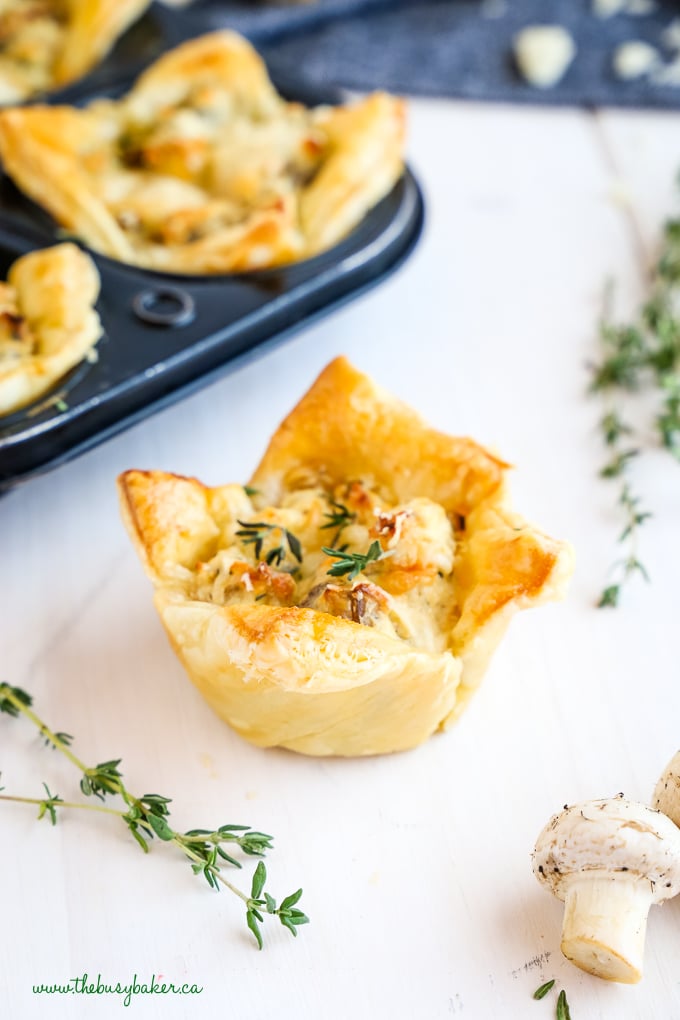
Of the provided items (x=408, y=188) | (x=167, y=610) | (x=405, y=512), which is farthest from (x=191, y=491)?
(x=408, y=188)

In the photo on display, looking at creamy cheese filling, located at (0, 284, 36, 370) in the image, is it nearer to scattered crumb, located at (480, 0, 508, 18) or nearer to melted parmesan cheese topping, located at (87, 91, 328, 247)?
melted parmesan cheese topping, located at (87, 91, 328, 247)

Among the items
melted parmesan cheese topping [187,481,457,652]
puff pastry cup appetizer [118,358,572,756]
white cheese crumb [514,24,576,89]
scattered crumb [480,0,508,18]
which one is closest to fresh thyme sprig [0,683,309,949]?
puff pastry cup appetizer [118,358,572,756]

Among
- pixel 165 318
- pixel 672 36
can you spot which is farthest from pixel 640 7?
pixel 165 318

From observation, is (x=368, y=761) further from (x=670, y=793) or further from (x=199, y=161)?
(x=199, y=161)

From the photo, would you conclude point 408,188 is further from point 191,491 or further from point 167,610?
point 167,610

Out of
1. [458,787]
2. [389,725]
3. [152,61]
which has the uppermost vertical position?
[152,61]

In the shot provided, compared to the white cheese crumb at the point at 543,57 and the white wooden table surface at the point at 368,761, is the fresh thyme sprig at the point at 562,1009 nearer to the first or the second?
the white wooden table surface at the point at 368,761

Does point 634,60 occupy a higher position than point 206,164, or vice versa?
point 206,164
